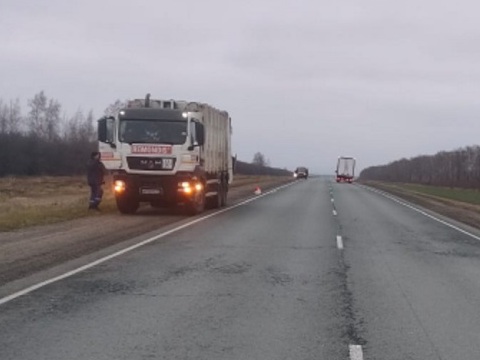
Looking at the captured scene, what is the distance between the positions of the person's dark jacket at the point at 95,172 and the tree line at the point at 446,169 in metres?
56.1

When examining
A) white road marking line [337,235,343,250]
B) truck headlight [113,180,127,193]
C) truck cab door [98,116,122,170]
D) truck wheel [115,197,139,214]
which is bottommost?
white road marking line [337,235,343,250]

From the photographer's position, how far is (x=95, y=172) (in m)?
23.3

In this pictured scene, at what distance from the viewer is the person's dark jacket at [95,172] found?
2320 centimetres

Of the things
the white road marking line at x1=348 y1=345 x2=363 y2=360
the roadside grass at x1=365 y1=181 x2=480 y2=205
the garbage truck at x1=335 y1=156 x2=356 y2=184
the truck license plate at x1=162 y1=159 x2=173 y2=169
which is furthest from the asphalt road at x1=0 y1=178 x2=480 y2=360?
the garbage truck at x1=335 y1=156 x2=356 y2=184

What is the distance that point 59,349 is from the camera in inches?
248

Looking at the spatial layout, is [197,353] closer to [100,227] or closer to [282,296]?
[282,296]

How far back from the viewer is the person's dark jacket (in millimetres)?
23203

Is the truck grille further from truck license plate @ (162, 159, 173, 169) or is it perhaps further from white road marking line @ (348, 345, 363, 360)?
white road marking line @ (348, 345, 363, 360)

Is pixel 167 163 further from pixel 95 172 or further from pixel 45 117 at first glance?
pixel 45 117

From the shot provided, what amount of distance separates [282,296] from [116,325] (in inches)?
100

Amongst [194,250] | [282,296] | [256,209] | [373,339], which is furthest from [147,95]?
[373,339]

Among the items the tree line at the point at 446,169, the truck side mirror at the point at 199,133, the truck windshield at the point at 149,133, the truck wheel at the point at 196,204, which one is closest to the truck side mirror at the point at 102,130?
the truck windshield at the point at 149,133

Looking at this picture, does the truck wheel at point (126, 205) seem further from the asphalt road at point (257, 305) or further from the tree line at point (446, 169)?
the tree line at point (446, 169)

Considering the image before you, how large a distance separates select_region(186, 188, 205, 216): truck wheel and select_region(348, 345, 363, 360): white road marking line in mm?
16414
